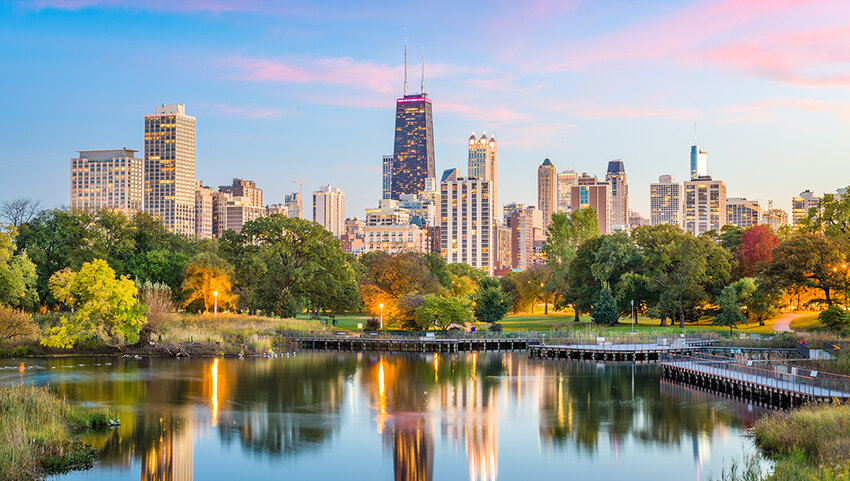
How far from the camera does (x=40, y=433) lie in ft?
95.8

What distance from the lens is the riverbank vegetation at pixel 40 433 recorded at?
85.6ft

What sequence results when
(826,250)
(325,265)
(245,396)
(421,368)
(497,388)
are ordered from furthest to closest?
(325,265) < (826,250) < (421,368) < (497,388) < (245,396)

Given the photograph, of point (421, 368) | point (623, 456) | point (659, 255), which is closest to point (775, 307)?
point (659, 255)

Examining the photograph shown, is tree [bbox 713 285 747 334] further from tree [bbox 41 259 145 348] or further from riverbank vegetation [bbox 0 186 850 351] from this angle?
tree [bbox 41 259 145 348]

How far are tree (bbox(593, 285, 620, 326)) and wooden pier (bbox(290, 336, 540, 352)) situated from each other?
533 inches

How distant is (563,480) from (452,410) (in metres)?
12.2

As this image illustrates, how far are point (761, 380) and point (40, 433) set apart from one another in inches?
1380

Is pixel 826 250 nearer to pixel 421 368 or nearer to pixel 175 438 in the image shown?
pixel 421 368

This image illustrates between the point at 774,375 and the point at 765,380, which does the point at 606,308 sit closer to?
the point at 774,375

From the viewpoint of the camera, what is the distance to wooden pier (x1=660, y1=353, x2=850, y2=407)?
39.2 m

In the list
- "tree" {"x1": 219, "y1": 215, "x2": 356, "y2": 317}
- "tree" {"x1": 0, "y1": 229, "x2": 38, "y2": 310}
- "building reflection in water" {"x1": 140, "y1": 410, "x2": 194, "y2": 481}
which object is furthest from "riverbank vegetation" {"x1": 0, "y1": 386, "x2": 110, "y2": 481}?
"tree" {"x1": 219, "y1": 215, "x2": 356, "y2": 317}

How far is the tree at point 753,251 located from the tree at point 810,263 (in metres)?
17.0

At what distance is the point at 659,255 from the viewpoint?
82250 millimetres

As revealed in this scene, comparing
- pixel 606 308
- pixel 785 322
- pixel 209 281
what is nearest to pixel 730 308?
pixel 785 322
